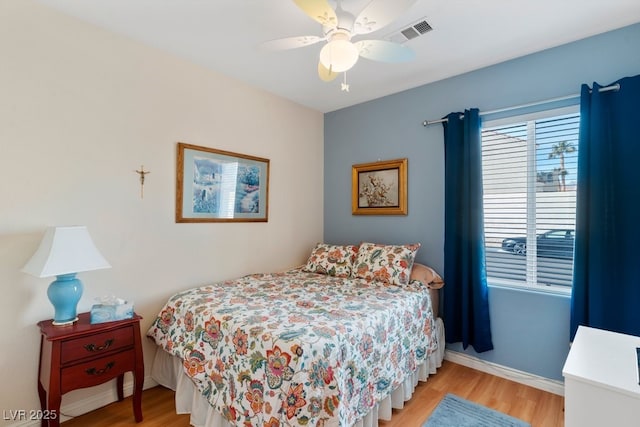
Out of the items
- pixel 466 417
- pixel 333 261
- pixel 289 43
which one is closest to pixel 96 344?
pixel 333 261

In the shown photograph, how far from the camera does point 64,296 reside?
68.9 inches

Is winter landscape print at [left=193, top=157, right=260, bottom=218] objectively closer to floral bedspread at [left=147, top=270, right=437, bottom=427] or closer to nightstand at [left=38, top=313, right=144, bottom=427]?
floral bedspread at [left=147, top=270, right=437, bottom=427]

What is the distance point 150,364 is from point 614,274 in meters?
3.32

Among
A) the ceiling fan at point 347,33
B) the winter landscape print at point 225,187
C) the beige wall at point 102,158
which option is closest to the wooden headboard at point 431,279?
the beige wall at point 102,158

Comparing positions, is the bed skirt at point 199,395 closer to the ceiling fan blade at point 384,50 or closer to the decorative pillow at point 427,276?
the decorative pillow at point 427,276

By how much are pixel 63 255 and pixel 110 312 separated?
1.45 feet

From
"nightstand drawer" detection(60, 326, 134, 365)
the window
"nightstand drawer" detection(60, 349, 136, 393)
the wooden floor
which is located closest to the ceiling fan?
the window

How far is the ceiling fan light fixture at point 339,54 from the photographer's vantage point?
1588 mm

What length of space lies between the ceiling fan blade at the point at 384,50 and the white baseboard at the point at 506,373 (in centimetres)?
247

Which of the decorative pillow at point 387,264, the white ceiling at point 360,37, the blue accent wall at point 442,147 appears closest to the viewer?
the white ceiling at point 360,37

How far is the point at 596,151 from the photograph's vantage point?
2.04 m

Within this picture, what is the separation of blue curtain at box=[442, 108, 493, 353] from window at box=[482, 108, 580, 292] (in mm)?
154

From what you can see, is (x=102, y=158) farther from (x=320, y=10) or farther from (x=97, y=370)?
(x=320, y=10)

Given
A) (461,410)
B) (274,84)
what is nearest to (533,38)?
(274,84)
